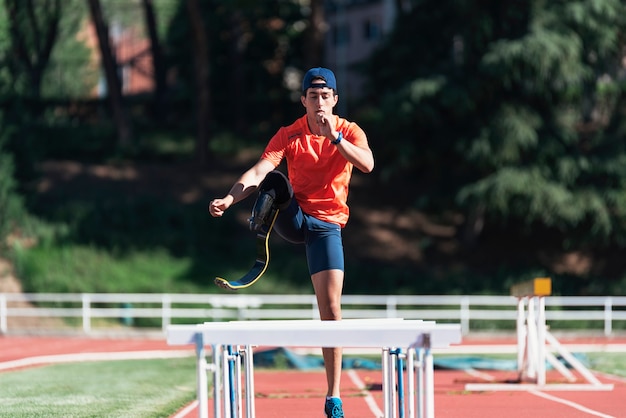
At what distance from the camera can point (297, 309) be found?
2639 cm

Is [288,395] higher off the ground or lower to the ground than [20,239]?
lower

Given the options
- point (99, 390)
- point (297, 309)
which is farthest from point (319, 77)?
point (297, 309)

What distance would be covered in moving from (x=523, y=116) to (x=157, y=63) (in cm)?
2016

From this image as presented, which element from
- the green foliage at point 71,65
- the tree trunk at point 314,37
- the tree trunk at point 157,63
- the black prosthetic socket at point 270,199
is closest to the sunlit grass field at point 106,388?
the black prosthetic socket at point 270,199

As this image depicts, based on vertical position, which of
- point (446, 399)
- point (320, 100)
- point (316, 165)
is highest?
point (320, 100)

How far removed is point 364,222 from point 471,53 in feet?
24.5

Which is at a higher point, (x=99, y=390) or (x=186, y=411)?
(x=99, y=390)

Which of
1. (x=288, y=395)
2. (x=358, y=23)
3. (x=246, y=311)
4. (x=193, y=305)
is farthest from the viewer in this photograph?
(x=358, y=23)

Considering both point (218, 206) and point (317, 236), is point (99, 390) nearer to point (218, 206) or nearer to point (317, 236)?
point (317, 236)

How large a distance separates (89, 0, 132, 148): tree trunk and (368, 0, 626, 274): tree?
12.4 m

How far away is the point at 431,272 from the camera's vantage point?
3002cm

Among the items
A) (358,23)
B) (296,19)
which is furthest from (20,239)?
(358,23)

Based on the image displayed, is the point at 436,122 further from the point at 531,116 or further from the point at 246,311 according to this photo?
the point at 246,311

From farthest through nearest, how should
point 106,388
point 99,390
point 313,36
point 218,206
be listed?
point 313,36, point 106,388, point 99,390, point 218,206
